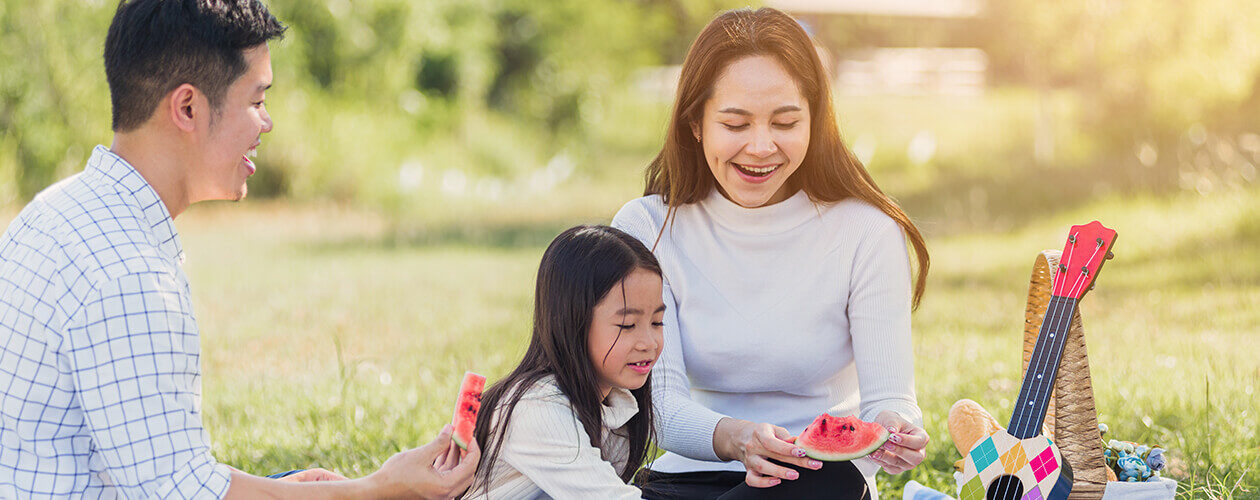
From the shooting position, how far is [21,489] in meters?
2.49

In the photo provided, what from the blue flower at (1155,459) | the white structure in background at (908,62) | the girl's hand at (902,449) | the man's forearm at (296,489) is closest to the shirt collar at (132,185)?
the man's forearm at (296,489)

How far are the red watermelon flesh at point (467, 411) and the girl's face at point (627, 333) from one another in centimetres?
39

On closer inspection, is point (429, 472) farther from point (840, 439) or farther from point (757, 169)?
point (757, 169)

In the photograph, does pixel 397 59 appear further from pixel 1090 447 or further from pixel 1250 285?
pixel 1090 447

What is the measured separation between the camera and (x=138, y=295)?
94.7 inches

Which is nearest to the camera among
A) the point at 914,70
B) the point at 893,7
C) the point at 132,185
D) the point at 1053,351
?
the point at 132,185

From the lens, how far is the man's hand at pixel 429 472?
2652mm

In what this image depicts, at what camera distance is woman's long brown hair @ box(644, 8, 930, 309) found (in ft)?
11.6

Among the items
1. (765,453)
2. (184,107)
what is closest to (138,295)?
(184,107)

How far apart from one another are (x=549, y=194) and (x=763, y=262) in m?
12.1

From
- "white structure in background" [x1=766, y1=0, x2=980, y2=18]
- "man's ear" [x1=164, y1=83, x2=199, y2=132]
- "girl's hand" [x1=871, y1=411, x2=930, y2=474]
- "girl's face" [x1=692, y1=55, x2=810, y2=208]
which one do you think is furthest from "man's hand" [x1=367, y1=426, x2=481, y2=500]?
"white structure in background" [x1=766, y1=0, x2=980, y2=18]

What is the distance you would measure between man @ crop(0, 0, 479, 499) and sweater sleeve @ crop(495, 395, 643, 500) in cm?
31

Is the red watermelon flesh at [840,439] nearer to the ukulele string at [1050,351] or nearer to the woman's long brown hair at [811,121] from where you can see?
the ukulele string at [1050,351]

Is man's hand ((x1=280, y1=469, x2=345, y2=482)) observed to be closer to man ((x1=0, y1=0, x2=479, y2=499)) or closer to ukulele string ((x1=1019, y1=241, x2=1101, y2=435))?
man ((x1=0, y1=0, x2=479, y2=499))
